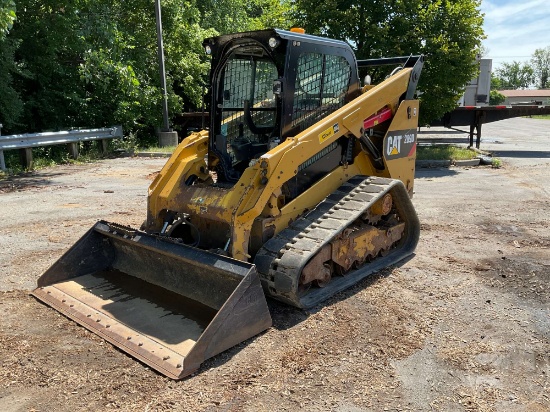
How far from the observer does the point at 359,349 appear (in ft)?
12.2

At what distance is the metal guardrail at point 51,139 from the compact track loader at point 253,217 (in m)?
7.59

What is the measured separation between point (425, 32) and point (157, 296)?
11.2 meters

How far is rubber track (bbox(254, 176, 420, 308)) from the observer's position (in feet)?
13.5

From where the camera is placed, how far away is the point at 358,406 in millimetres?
3031

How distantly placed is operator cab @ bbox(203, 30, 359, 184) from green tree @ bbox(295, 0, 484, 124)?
27.5ft

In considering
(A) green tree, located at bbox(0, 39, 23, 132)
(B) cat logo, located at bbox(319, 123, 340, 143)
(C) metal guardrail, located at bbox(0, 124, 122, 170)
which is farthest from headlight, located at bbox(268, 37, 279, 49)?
(A) green tree, located at bbox(0, 39, 23, 132)

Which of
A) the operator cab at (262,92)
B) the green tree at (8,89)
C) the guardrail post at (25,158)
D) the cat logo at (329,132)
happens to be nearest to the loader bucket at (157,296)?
the operator cab at (262,92)

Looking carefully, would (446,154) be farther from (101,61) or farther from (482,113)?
(101,61)

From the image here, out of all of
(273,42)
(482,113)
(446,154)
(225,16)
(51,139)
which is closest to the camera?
(273,42)

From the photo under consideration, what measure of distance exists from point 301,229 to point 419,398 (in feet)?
6.19

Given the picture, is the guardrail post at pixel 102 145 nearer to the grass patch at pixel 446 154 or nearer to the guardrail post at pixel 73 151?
the guardrail post at pixel 73 151

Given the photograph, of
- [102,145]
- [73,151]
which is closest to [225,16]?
[102,145]

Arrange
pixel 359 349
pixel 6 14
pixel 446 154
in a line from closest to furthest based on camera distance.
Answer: pixel 359 349
pixel 6 14
pixel 446 154

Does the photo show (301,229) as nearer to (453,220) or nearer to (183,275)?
(183,275)
